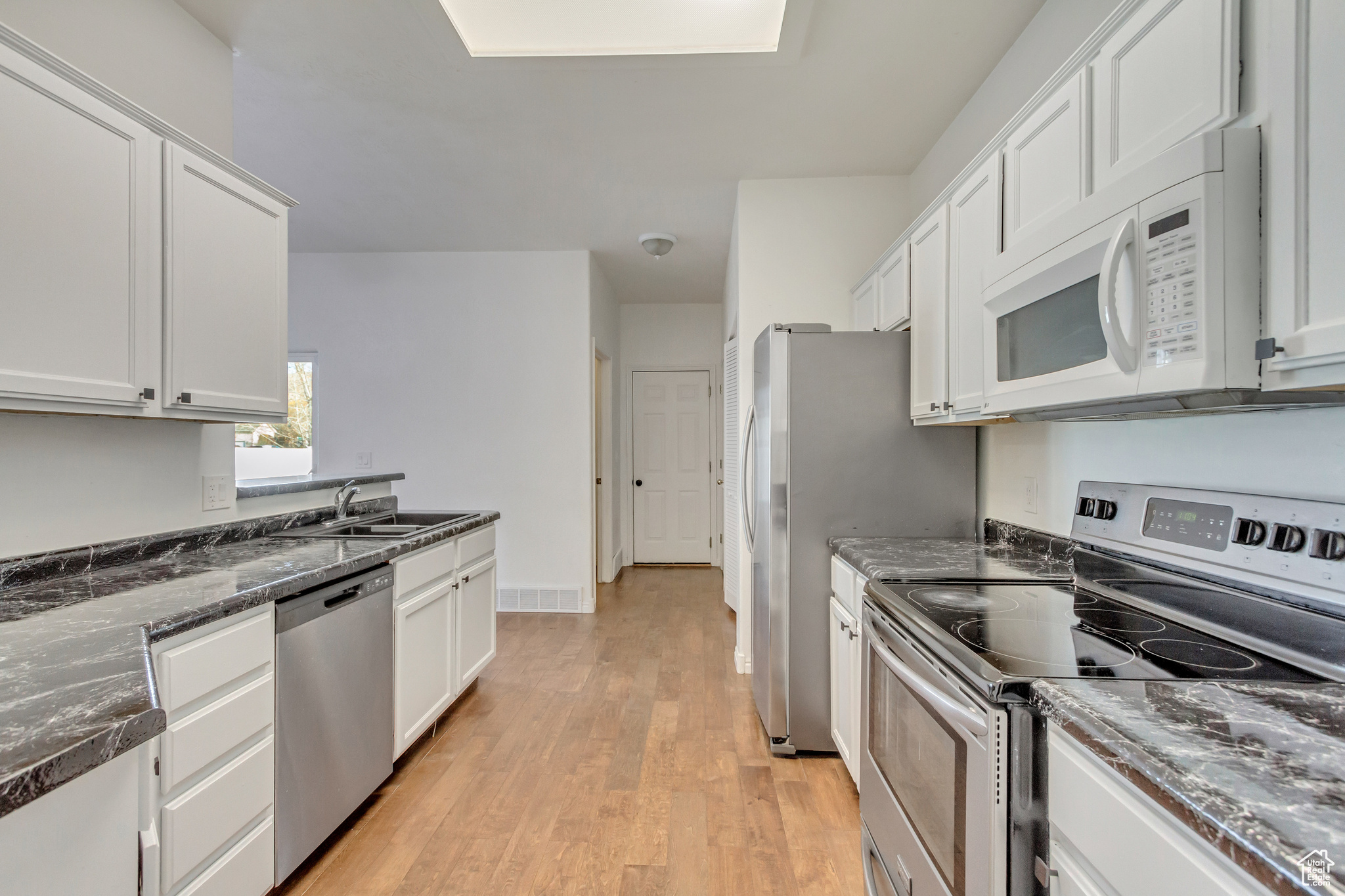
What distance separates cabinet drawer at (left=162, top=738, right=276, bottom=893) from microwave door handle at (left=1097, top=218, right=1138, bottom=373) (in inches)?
80.1

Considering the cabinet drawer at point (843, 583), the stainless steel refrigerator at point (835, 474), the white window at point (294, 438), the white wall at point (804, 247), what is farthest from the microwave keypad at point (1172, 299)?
the white window at point (294, 438)

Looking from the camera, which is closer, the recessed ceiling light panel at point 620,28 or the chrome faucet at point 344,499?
the recessed ceiling light panel at point 620,28

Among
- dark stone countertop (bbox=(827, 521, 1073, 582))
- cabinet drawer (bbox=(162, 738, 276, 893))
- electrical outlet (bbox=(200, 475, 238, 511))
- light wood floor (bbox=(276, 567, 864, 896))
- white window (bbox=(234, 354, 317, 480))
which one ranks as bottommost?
light wood floor (bbox=(276, 567, 864, 896))

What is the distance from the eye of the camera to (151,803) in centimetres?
116

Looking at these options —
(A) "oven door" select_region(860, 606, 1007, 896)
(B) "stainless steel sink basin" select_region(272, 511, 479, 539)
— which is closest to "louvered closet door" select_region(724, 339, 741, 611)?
(B) "stainless steel sink basin" select_region(272, 511, 479, 539)

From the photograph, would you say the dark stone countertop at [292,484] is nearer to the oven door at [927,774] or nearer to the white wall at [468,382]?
the white wall at [468,382]

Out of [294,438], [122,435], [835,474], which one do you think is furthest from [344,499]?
[294,438]

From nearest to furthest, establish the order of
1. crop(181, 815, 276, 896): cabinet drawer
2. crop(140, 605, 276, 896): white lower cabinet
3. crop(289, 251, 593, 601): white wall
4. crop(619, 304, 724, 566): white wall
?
1. crop(140, 605, 276, 896): white lower cabinet
2. crop(181, 815, 276, 896): cabinet drawer
3. crop(289, 251, 593, 601): white wall
4. crop(619, 304, 724, 566): white wall

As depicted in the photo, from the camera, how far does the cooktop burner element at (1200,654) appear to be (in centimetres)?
102

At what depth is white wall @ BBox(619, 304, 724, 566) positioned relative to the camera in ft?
20.3

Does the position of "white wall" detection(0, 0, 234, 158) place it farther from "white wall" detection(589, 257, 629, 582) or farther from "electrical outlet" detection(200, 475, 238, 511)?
"white wall" detection(589, 257, 629, 582)

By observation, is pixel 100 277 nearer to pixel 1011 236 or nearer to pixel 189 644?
pixel 189 644

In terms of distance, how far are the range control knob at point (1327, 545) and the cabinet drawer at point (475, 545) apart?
2676 mm
